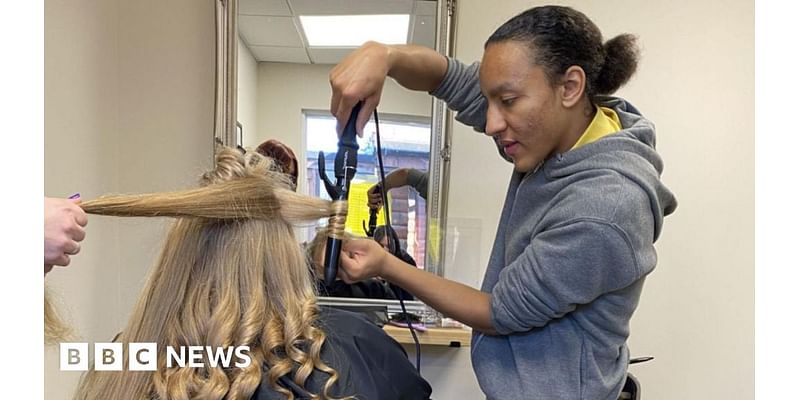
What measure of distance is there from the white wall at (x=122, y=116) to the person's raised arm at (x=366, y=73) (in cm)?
81

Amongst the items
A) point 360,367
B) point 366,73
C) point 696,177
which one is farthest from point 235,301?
point 696,177

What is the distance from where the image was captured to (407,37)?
5.32 feet

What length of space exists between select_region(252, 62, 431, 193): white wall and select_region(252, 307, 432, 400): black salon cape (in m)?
0.83

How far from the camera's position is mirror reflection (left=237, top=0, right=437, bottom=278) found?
1531 mm

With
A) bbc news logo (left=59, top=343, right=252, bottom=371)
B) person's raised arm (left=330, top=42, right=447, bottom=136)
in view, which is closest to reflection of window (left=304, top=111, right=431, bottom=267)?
person's raised arm (left=330, top=42, right=447, bottom=136)

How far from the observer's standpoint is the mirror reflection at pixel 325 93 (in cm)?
153

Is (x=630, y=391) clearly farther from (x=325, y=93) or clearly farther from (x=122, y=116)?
(x=122, y=116)

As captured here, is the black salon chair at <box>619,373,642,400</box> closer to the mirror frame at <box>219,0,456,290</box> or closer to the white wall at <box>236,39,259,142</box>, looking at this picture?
the mirror frame at <box>219,0,456,290</box>

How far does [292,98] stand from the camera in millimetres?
1540

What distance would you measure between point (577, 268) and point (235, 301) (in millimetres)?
437

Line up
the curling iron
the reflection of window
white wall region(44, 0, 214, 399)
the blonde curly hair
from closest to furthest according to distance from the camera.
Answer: the blonde curly hair < the curling iron < white wall region(44, 0, 214, 399) < the reflection of window

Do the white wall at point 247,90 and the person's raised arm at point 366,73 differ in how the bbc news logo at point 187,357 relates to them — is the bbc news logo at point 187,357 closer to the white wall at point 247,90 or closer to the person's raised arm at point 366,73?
the person's raised arm at point 366,73
